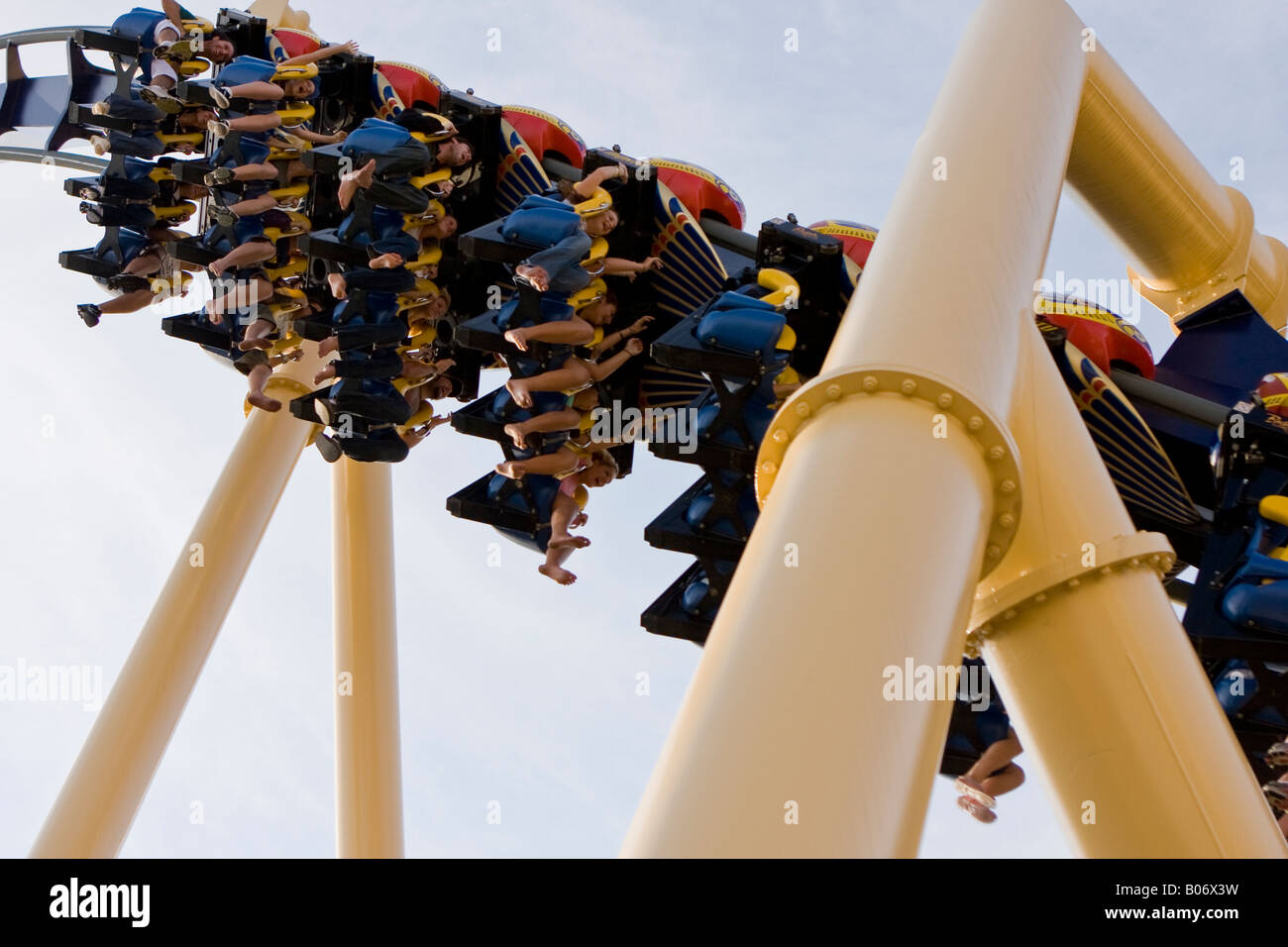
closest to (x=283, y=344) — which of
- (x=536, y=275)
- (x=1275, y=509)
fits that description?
(x=536, y=275)

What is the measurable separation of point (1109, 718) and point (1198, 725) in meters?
0.22

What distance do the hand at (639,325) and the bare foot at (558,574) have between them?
1.24 m

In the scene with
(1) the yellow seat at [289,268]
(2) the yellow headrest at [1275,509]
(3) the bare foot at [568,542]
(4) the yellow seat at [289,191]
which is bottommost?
(2) the yellow headrest at [1275,509]

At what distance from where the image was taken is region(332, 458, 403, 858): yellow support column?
893 centimetres

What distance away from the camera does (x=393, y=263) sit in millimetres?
7695

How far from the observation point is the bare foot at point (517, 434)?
23.7ft

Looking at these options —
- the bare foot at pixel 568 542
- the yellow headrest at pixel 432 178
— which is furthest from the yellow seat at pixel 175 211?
the bare foot at pixel 568 542

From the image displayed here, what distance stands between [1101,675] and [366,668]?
617cm

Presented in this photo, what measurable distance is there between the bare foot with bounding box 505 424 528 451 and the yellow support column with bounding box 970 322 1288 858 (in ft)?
11.2

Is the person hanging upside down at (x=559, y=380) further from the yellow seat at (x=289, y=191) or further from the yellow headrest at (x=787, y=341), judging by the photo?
the yellow seat at (x=289, y=191)

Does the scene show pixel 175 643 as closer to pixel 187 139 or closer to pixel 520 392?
pixel 520 392

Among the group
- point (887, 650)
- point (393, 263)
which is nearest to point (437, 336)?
point (393, 263)

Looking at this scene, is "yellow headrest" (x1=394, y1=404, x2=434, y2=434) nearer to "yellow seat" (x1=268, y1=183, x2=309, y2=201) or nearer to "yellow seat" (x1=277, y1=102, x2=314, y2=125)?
"yellow seat" (x1=268, y1=183, x2=309, y2=201)
